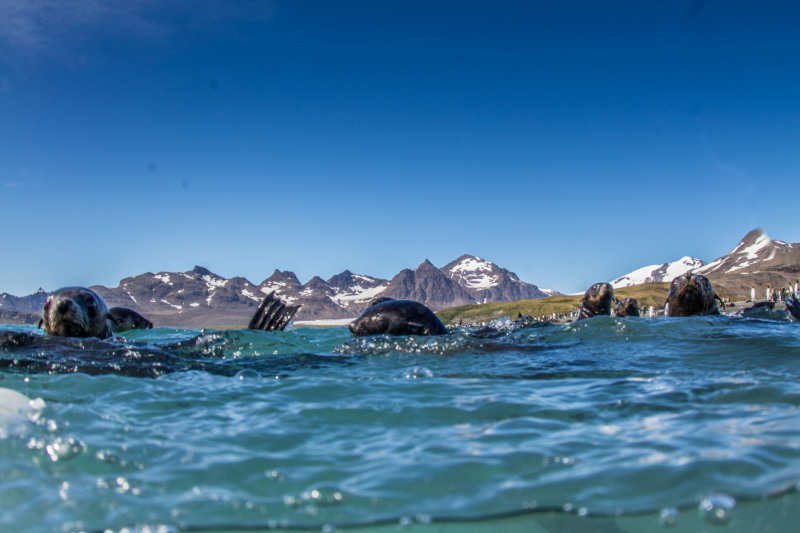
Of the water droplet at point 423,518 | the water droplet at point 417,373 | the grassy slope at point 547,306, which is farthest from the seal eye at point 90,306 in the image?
the grassy slope at point 547,306

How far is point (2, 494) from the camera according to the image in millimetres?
2955

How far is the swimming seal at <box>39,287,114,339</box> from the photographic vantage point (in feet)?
30.2

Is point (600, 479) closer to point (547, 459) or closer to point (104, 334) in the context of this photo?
point (547, 459)

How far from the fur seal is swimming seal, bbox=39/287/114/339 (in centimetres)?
366

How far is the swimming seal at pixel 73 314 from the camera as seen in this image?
30.2 feet

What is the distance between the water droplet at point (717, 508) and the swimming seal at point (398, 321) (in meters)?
7.46

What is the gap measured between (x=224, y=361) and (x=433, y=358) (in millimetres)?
3059

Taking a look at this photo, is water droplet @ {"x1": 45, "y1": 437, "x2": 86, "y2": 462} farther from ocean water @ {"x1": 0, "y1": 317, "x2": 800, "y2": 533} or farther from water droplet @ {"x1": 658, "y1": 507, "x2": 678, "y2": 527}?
water droplet @ {"x1": 658, "y1": 507, "x2": 678, "y2": 527}

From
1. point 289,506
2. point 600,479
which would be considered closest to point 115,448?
point 289,506

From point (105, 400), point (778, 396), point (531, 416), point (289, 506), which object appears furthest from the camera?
point (105, 400)

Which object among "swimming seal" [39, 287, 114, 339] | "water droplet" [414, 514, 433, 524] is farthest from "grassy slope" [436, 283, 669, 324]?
"water droplet" [414, 514, 433, 524]

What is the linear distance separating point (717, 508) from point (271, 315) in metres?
11.4

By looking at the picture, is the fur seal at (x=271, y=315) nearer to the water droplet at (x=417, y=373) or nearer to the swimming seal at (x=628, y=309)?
the water droplet at (x=417, y=373)

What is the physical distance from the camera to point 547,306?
391 ft
